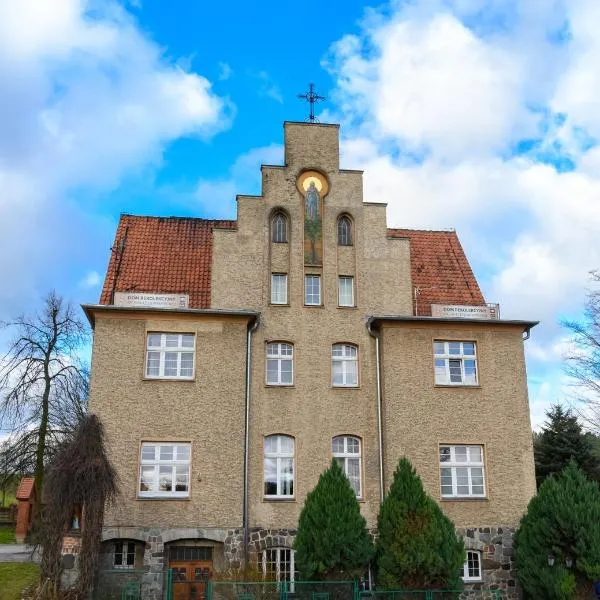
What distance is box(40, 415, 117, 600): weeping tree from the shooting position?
1941 cm

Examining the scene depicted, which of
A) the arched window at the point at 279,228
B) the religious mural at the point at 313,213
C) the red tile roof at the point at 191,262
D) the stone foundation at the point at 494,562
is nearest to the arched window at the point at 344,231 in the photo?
the religious mural at the point at 313,213

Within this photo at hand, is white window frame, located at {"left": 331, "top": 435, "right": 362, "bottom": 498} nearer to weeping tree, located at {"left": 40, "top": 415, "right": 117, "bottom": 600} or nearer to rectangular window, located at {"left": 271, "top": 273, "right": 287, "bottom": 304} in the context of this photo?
rectangular window, located at {"left": 271, "top": 273, "right": 287, "bottom": 304}

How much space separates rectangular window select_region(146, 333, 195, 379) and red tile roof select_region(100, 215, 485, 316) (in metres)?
1.64

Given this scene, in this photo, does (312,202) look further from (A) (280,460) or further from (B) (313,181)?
(A) (280,460)

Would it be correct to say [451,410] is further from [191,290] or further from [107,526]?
[107,526]

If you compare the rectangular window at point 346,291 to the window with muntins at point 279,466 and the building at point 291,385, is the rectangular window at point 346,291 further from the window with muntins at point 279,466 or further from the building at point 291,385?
the window with muntins at point 279,466

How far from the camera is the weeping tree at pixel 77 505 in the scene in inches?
764

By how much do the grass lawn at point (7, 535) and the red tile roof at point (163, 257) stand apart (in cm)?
1967

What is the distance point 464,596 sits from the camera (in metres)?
21.7

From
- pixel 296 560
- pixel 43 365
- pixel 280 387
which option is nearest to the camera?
pixel 296 560

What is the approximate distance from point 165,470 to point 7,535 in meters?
23.3

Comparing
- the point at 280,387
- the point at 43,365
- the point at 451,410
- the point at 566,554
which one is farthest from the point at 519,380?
the point at 43,365

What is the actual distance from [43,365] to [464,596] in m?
26.4

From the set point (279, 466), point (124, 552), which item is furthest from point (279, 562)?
point (124, 552)
